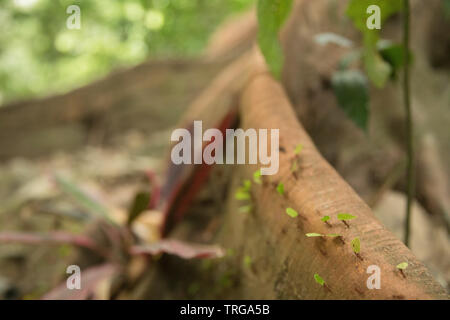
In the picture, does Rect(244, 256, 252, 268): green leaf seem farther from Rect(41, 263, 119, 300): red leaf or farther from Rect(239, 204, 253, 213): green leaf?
Rect(41, 263, 119, 300): red leaf

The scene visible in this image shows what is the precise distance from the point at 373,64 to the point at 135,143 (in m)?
2.17

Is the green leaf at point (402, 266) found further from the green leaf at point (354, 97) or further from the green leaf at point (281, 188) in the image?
the green leaf at point (354, 97)

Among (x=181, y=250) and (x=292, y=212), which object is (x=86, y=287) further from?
(x=292, y=212)

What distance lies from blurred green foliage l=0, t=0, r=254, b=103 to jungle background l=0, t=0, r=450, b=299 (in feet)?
0.19

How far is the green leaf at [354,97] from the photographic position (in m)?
1.27

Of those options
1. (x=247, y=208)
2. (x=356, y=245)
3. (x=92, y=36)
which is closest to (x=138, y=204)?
(x=247, y=208)

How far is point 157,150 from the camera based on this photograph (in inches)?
113

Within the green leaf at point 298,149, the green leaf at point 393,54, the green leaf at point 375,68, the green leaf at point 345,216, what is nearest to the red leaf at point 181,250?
the green leaf at point 298,149

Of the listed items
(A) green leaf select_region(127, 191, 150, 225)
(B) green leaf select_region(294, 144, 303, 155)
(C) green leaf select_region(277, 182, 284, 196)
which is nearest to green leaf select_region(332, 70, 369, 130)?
(B) green leaf select_region(294, 144, 303, 155)

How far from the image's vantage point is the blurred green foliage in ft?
12.8

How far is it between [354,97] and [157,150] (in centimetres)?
180
